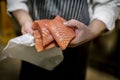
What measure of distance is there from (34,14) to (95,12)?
28 centimetres

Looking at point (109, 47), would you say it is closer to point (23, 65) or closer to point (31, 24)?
point (23, 65)

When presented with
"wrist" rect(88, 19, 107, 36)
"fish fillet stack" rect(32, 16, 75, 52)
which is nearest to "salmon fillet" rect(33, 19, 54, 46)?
"fish fillet stack" rect(32, 16, 75, 52)

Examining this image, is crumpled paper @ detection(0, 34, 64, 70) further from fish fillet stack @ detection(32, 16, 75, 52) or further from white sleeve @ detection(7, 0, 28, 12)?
white sleeve @ detection(7, 0, 28, 12)

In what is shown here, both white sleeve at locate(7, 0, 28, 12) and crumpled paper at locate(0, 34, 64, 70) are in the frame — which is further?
white sleeve at locate(7, 0, 28, 12)

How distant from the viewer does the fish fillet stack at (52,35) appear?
2.60 ft

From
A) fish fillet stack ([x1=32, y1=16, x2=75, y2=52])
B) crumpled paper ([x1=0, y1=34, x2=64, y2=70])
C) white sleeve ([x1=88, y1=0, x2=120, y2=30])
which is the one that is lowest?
crumpled paper ([x1=0, y1=34, x2=64, y2=70])

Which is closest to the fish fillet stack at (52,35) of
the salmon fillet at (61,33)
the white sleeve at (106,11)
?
the salmon fillet at (61,33)

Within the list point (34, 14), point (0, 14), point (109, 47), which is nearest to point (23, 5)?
point (34, 14)

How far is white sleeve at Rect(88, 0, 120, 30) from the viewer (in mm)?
890

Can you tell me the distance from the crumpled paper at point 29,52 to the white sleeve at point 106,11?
0.22 meters

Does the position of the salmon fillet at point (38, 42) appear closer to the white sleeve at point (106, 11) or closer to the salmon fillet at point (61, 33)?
the salmon fillet at point (61, 33)

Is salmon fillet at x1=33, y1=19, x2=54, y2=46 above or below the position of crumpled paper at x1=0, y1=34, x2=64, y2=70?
above

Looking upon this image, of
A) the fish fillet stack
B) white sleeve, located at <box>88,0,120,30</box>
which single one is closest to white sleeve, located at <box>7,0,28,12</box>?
the fish fillet stack

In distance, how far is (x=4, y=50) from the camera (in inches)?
31.1
